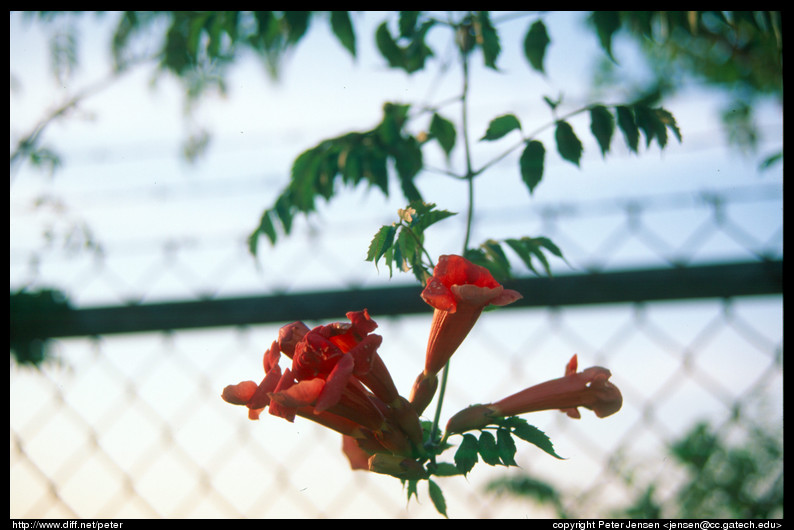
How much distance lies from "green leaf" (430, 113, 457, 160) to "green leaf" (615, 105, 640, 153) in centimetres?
28

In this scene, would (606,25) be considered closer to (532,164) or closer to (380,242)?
(532,164)

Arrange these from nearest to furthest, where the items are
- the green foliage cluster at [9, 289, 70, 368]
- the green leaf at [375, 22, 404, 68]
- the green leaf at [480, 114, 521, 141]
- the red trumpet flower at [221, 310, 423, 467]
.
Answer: the red trumpet flower at [221, 310, 423, 467]
the green leaf at [480, 114, 521, 141]
the green leaf at [375, 22, 404, 68]
the green foliage cluster at [9, 289, 70, 368]

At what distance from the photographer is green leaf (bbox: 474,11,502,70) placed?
37.1 inches

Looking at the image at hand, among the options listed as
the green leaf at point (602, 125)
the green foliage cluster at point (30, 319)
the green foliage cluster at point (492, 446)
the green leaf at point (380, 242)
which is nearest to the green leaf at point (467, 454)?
the green foliage cluster at point (492, 446)

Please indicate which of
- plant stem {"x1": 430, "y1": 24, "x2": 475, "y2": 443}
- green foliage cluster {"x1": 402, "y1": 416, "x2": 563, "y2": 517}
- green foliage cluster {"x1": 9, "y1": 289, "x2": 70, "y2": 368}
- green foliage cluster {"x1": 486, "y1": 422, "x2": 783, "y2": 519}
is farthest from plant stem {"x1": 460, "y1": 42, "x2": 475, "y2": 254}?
green foliage cluster {"x1": 9, "y1": 289, "x2": 70, "y2": 368}

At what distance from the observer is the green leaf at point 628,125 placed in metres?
0.92

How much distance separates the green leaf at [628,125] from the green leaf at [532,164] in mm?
148

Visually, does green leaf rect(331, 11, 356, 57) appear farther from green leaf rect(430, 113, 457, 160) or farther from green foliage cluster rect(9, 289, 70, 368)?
green foliage cluster rect(9, 289, 70, 368)

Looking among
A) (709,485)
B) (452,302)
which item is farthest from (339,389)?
(709,485)

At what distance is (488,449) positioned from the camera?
642mm

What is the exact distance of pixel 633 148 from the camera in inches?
36.7

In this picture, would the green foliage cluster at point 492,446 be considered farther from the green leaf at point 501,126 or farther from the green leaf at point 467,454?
the green leaf at point 501,126

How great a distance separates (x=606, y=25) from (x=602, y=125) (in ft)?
0.64
